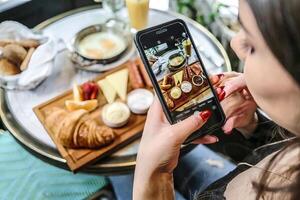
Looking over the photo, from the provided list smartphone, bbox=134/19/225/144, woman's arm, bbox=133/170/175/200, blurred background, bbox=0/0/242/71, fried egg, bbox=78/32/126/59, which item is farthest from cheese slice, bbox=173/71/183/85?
blurred background, bbox=0/0/242/71

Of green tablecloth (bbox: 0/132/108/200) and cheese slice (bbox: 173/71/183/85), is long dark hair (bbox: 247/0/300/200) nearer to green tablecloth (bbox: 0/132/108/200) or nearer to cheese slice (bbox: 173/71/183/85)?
cheese slice (bbox: 173/71/183/85)

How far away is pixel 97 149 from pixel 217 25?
923 millimetres

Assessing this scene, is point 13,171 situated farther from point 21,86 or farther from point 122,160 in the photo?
point 122,160

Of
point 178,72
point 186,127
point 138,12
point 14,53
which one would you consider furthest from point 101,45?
point 186,127

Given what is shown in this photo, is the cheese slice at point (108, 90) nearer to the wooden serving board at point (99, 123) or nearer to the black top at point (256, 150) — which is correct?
the wooden serving board at point (99, 123)

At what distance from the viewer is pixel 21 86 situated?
50.6 inches

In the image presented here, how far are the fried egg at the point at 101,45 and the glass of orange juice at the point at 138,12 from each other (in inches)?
3.9

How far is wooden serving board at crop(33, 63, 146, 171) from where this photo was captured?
1086mm

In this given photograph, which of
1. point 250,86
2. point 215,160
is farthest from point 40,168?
point 250,86

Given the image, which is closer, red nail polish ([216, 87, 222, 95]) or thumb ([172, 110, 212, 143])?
thumb ([172, 110, 212, 143])

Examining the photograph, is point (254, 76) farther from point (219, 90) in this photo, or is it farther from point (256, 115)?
point (256, 115)

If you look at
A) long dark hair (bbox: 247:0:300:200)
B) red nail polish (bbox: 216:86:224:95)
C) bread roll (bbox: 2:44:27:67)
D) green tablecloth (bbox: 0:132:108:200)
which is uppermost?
long dark hair (bbox: 247:0:300:200)

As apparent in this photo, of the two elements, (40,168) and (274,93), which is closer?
(274,93)

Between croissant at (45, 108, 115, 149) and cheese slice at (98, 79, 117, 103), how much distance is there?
0.40ft
